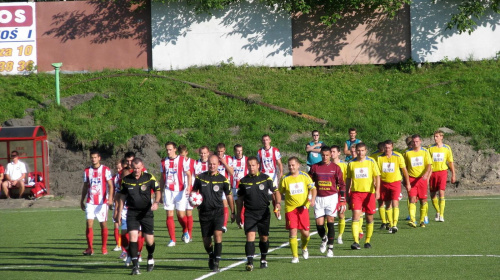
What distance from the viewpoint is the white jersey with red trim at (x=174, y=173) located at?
1489 cm

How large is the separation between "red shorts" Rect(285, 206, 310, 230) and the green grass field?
0.63m

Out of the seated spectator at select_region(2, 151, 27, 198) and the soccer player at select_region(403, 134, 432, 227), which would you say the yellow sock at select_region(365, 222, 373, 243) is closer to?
the soccer player at select_region(403, 134, 432, 227)

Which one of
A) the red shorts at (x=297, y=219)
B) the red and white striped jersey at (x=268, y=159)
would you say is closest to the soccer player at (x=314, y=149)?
the red and white striped jersey at (x=268, y=159)

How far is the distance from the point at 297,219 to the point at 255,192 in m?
0.95

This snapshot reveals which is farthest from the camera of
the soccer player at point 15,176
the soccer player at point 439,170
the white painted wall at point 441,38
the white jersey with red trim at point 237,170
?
the white painted wall at point 441,38

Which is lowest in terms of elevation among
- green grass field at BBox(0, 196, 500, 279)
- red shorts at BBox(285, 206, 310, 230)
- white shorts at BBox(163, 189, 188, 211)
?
green grass field at BBox(0, 196, 500, 279)

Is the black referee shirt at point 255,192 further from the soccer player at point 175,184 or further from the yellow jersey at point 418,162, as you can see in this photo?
the yellow jersey at point 418,162

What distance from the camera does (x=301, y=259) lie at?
1234 centimetres

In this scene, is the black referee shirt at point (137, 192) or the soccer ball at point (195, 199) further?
the black referee shirt at point (137, 192)

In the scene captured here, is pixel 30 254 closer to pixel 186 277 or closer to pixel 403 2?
pixel 186 277

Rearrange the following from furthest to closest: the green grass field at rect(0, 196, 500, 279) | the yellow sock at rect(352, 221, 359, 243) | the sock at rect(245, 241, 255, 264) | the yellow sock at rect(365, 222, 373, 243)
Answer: the yellow sock at rect(365, 222, 373, 243) < the yellow sock at rect(352, 221, 359, 243) < the sock at rect(245, 241, 255, 264) < the green grass field at rect(0, 196, 500, 279)

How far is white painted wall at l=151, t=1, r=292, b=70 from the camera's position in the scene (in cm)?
3303

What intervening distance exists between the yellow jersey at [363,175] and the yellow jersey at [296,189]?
1802 mm

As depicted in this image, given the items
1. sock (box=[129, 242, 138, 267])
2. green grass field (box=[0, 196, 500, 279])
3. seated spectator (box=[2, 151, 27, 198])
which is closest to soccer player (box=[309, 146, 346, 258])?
green grass field (box=[0, 196, 500, 279])
